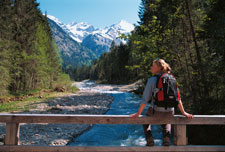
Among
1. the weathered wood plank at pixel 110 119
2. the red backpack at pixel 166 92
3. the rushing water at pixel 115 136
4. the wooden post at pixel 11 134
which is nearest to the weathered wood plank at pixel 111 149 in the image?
the wooden post at pixel 11 134

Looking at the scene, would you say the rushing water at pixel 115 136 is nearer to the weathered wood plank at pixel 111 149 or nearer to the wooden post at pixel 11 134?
the weathered wood plank at pixel 111 149

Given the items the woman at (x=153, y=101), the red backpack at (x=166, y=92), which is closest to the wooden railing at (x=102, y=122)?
the woman at (x=153, y=101)

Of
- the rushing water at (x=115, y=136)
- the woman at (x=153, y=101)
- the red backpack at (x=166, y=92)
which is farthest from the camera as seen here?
the rushing water at (x=115, y=136)

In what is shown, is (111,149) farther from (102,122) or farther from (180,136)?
(180,136)

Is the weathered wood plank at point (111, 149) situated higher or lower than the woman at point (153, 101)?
lower

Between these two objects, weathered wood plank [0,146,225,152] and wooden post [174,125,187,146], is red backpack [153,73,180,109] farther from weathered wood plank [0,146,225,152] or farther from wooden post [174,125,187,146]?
weathered wood plank [0,146,225,152]

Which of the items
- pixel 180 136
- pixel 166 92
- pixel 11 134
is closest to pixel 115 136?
pixel 180 136

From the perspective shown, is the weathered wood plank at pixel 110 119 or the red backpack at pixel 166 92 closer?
the red backpack at pixel 166 92

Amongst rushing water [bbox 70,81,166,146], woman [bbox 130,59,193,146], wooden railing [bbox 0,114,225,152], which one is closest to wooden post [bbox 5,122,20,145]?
wooden railing [bbox 0,114,225,152]

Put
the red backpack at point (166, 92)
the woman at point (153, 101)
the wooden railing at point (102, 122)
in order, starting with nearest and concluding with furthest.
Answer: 1. the red backpack at point (166, 92)
2. the woman at point (153, 101)
3. the wooden railing at point (102, 122)

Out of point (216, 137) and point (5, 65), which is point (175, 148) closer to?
point (216, 137)

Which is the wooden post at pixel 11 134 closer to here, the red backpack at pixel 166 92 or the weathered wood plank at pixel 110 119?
the weathered wood plank at pixel 110 119

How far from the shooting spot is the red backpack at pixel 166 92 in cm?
284

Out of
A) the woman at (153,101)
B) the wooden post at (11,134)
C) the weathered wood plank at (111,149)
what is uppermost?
the woman at (153,101)
